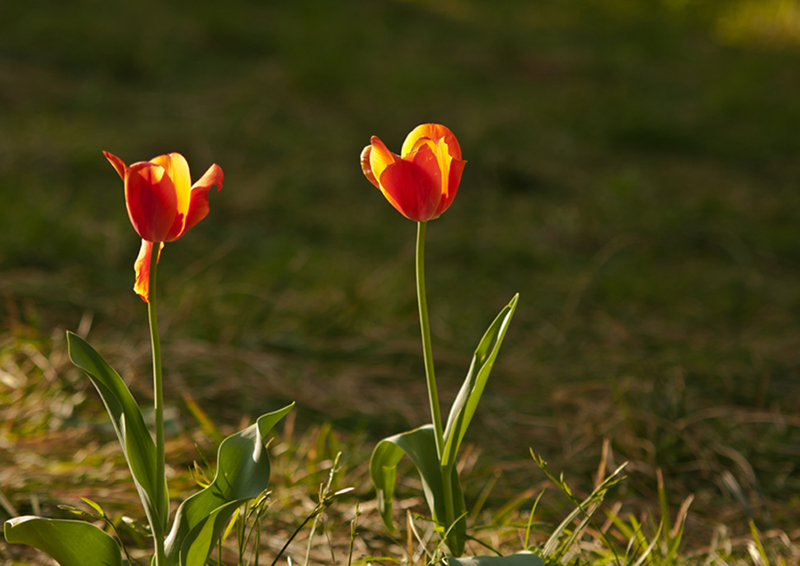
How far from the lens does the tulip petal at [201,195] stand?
2.23 ft

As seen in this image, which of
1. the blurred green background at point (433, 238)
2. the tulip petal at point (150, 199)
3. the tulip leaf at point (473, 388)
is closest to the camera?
the tulip petal at point (150, 199)

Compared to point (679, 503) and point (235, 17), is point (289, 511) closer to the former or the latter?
point (679, 503)

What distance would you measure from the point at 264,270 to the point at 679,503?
1.54 m

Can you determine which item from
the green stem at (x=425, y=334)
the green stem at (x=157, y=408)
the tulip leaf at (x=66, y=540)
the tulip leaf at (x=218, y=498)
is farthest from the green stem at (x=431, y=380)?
the tulip leaf at (x=66, y=540)

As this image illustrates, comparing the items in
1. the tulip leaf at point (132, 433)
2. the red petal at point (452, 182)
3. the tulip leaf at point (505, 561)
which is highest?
the red petal at point (452, 182)

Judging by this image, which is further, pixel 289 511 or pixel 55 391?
pixel 55 391

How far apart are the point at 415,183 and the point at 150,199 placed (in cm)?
26

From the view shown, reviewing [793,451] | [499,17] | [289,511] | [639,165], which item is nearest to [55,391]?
[289,511]

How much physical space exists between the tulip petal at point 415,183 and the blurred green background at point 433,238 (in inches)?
31.5

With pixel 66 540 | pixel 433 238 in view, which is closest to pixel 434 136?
pixel 66 540

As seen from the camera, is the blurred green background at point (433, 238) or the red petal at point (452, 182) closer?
the red petal at point (452, 182)

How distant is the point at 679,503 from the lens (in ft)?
4.32

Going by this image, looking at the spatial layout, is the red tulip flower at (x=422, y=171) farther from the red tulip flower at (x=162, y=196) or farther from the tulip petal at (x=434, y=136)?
the red tulip flower at (x=162, y=196)

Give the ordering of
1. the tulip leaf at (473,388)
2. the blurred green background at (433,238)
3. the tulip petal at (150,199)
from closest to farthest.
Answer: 1. the tulip petal at (150,199)
2. the tulip leaf at (473,388)
3. the blurred green background at (433,238)
